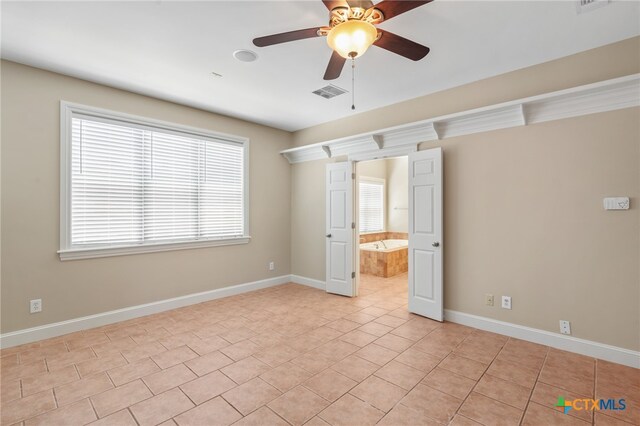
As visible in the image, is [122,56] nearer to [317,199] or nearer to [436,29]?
[436,29]

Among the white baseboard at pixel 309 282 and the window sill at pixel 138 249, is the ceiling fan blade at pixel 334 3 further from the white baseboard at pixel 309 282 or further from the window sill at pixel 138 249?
the white baseboard at pixel 309 282

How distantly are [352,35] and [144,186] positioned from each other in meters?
3.30

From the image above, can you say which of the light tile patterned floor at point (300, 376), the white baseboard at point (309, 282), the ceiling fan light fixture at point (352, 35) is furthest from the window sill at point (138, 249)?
the ceiling fan light fixture at point (352, 35)

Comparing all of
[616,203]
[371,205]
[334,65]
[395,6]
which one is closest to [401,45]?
[395,6]

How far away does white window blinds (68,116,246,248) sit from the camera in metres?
3.49

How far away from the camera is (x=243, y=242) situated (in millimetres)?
5008

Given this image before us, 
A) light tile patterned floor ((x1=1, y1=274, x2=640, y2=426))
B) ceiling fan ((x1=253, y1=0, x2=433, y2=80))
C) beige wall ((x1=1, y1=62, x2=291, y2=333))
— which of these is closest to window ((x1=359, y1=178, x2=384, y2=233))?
light tile patterned floor ((x1=1, y1=274, x2=640, y2=426))

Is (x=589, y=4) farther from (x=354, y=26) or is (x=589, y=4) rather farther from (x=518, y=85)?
(x=354, y=26)

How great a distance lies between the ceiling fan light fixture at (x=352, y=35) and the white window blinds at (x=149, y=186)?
311 cm

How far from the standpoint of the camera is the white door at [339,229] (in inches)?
188

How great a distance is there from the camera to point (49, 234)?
3.26 meters

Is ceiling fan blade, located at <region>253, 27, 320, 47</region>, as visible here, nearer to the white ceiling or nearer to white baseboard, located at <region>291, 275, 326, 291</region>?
the white ceiling

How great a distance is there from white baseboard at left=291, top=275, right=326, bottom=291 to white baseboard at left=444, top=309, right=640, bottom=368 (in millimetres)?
→ 2109

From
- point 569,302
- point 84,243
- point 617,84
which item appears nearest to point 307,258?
point 84,243
